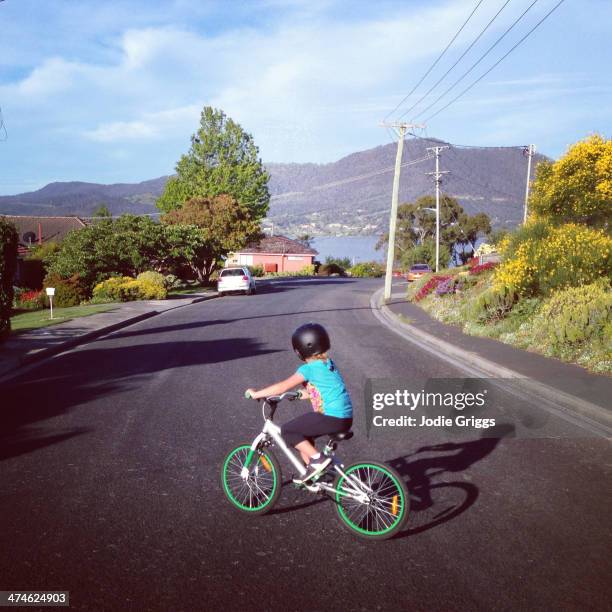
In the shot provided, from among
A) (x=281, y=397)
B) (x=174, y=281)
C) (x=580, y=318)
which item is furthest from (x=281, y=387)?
(x=174, y=281)

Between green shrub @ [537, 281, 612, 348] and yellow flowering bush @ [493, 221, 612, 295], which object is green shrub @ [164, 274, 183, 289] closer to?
yellow flowering bush @ [493, 221, 612, 295]

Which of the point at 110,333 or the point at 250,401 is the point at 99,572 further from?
the point at 110,333

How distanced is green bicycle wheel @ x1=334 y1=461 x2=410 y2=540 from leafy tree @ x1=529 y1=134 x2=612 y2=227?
26.1 metres

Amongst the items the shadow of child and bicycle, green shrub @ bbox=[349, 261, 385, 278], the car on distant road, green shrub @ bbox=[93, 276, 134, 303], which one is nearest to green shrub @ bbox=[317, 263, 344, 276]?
green shrub @ bbox=[349, 261, 385, 278]

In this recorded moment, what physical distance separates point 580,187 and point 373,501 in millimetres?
27792

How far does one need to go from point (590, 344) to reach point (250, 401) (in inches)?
286

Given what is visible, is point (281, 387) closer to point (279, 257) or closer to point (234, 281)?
point (234, 281)

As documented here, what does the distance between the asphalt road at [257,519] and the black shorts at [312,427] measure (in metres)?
0.70

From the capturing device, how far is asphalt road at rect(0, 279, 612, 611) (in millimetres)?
4016

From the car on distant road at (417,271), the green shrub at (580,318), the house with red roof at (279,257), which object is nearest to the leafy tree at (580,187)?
the green shrub at (580,318)

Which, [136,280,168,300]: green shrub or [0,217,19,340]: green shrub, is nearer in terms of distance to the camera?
[0,217,19,340]: green shrub

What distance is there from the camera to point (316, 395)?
4.97m

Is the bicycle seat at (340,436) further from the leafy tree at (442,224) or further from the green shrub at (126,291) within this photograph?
the leafy tree at (442,224)

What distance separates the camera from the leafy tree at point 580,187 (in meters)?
28.5
